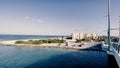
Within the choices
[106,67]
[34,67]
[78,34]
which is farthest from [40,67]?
[78,34]

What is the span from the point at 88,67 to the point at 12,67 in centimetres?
1167

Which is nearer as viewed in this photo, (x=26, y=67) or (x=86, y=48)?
(x=26, y=67)

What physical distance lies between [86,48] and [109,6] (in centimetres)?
2970

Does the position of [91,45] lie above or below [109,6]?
below

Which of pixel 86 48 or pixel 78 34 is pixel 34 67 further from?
pixel 78 34

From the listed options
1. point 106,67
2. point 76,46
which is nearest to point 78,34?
point 76,46

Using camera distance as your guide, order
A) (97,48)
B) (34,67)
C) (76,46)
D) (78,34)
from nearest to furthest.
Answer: (34,67), (97,48), (76,46), (78,34)

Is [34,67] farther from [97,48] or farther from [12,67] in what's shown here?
[97,48]

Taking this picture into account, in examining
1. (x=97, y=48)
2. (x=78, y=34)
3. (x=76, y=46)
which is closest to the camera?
A: (x=97, y=48)

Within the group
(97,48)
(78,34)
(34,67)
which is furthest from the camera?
(78,34)

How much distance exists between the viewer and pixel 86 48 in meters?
52.8

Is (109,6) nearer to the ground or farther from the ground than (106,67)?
farther from the ground

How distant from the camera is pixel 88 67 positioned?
24.7 metres

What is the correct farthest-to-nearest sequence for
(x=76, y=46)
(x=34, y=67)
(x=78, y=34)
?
(x=78, y=34) → (x=76, y=46) → (x=34, y=67)
